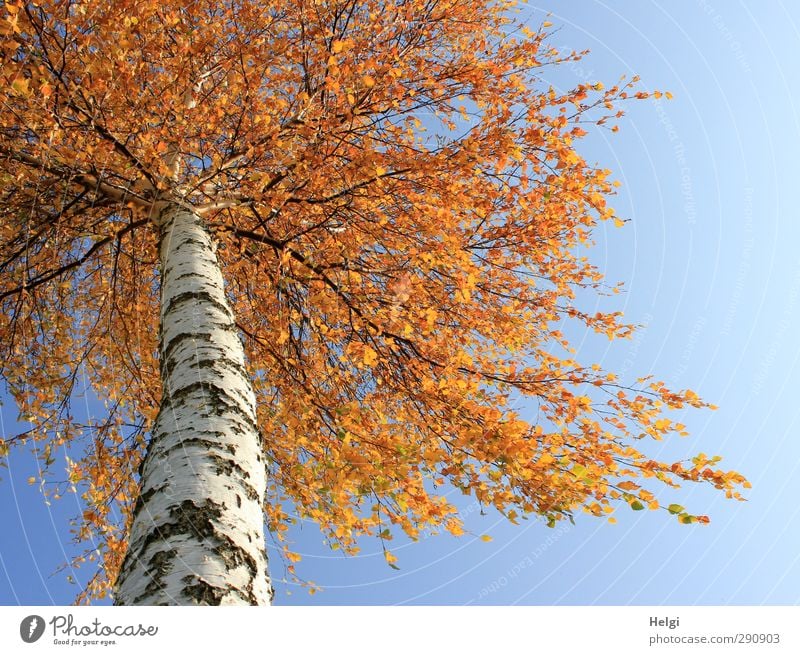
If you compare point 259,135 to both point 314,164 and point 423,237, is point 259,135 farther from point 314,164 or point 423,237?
point 423,237

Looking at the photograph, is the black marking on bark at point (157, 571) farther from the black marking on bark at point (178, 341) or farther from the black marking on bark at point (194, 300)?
the black marking on bark at point (194, 300)

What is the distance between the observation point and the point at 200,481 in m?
2.07

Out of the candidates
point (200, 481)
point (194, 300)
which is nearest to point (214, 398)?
point (200, 481)

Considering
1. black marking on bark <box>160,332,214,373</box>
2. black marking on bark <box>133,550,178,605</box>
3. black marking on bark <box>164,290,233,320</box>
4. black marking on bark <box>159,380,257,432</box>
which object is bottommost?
black marking on bark <box>133,550,178,605</box>

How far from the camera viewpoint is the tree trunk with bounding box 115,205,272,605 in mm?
1750

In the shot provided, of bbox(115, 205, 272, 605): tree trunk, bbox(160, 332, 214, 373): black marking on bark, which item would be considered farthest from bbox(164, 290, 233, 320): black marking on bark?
bbox(160, 332, 214, 373): black marking on bark

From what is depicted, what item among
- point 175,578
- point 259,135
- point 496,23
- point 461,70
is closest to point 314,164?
point 259,135

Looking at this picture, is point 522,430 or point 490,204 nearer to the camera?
point 522,430

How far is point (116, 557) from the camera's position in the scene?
213 inches

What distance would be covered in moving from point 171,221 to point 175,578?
3.51 m

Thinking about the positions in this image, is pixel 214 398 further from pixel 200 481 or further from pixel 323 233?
pixel 323 233

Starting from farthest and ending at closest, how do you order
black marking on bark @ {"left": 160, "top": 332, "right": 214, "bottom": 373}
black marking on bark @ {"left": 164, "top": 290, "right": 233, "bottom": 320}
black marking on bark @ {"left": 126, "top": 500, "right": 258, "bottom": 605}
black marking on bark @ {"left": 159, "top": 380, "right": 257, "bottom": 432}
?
black marking on bark @ {"left": 164, "top": 290, "right": 233, "bottom": 320}
black marking on bark @ {"left": 160, "top": 332, "right": 214, "bottom": 373}
black marking on bark @ {"left": 159, "top": 380, "right": 257, "bottom": 432}
black marking on bark @ {"left": 126, "top": 500, "right": 258, "bottom": 605}

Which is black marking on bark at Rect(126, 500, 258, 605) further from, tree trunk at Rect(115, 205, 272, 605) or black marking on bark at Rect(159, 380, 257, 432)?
black marking on bark at Rect(159, 380, 257, 432)

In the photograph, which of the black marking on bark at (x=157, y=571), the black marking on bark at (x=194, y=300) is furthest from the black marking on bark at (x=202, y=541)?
the black marking on bark at (x=194, y=300)
